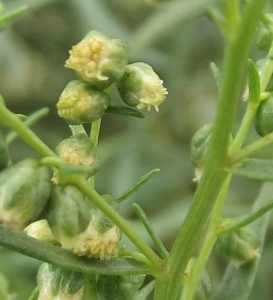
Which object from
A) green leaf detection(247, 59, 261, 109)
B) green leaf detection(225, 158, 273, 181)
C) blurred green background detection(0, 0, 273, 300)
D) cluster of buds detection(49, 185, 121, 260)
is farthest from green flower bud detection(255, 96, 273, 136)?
blurred green background detection(0, 0, 273, 300)

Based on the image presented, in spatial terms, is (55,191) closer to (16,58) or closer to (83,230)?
(83,230)

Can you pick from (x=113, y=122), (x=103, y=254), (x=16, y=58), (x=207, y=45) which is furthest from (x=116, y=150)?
(x=103, y=254)

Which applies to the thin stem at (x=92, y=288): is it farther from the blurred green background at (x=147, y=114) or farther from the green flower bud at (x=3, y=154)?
the blurred green background at (x=147, y=114)

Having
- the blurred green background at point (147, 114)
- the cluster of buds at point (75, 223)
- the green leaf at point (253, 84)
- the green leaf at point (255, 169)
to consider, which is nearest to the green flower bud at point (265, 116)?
the green leaf at point (253, 84)

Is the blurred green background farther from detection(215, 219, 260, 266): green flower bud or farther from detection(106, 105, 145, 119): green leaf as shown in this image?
detection(106, 105, 145, 119): green leaf

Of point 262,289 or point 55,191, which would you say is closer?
point 55,191
